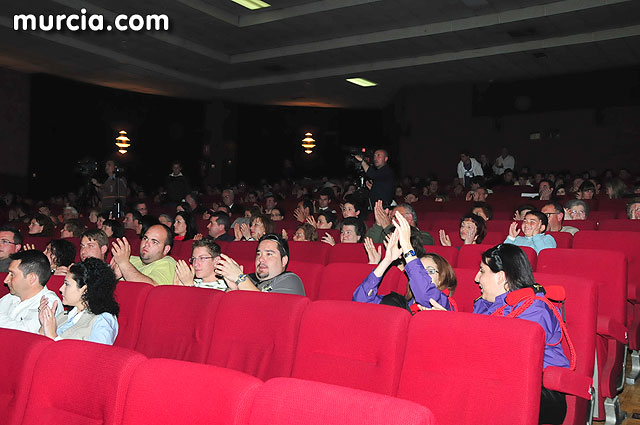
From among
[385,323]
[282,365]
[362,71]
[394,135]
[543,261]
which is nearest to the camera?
[385,323]

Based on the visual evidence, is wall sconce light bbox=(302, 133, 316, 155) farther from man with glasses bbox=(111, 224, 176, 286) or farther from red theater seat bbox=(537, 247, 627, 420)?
red theater seat bbox=(537, 247, 627, 420)

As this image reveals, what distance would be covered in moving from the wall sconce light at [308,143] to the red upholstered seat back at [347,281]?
12925mm

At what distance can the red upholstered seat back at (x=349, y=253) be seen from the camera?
3.86 m

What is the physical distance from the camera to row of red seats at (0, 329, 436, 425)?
1.09 metres

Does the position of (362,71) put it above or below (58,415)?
above

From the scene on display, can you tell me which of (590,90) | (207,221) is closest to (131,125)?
(207,221)

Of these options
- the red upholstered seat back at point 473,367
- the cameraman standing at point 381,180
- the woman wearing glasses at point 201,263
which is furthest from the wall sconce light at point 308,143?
the red upholstered seat back at point 473,367

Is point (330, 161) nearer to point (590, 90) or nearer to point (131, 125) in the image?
point (131, 125)

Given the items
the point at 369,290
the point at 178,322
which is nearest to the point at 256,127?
the point at 369,290

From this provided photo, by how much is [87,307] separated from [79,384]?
1185 millimetres

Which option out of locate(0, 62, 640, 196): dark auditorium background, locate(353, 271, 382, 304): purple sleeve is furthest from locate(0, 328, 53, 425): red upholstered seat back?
locate(0, 62, 640, 196): dark auditorium background

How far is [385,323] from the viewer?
180cm

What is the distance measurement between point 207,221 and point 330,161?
9.76m

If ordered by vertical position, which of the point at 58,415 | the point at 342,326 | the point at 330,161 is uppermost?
the point at 330,161
